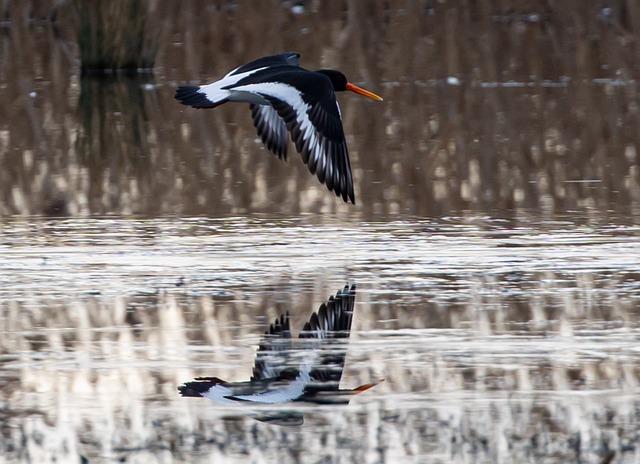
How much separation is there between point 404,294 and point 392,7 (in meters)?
17.7

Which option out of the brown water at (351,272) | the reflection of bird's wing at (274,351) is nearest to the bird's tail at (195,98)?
the brown water at (351,272)

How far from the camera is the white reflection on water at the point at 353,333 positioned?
4395mm

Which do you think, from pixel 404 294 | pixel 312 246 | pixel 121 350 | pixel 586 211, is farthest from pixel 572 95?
pixel 121 350

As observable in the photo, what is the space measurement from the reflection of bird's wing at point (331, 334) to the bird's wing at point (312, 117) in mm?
1420

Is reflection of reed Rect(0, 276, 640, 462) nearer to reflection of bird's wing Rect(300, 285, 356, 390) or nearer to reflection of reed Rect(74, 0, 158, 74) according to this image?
reflection of bird's wing Rect(300, 285, 356, 390)

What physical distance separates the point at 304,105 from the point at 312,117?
0.35ft

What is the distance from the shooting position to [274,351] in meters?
5.45

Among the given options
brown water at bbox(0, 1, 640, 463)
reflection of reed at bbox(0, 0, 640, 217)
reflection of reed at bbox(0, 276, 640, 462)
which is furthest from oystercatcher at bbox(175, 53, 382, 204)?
reflection of reed at bbox(0, 276, 640, 462)

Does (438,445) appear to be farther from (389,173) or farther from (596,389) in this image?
(389,173)

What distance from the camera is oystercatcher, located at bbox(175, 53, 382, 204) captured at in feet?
26.1

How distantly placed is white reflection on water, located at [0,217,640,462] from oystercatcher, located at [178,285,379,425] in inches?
2.5

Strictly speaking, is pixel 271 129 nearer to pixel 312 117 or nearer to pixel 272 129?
pixel 272 129

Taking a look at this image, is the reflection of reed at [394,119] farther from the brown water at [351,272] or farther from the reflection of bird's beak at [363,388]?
the reflection of bird's beak at [363,388]

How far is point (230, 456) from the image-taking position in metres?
4.23
